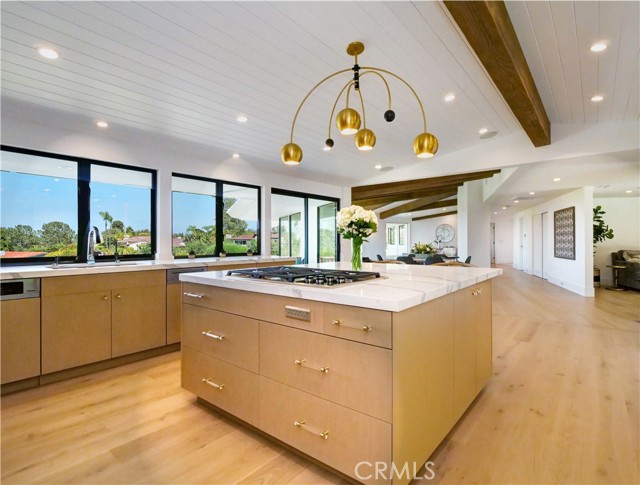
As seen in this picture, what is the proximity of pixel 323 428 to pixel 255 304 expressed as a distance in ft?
2.34

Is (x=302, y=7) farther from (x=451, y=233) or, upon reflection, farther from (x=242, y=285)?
(x=451, y=233)

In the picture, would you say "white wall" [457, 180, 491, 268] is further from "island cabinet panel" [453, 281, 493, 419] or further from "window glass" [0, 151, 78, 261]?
"window glass" [0, 151, 78, 261]

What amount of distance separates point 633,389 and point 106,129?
208 inches

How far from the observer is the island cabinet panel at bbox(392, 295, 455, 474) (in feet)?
4.30

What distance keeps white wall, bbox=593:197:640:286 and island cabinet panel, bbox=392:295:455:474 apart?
9.57 m

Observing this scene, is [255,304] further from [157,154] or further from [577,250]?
[577,250]

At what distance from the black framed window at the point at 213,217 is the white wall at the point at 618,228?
365 inches

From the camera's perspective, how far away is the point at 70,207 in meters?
3.29

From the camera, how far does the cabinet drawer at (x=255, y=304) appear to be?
1.55 m

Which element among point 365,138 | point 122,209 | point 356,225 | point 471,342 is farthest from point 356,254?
point 122,209

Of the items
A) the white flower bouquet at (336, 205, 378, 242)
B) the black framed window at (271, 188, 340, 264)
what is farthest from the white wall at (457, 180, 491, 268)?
the white flower bouquet at (336, 205, 378, 242)

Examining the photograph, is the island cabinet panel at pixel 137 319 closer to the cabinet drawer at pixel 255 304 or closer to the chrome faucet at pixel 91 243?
the chrome faucet at pixel 91 243

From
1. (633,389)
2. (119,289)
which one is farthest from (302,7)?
(633,389)

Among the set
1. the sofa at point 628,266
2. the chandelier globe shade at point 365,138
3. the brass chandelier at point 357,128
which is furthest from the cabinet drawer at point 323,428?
the sofa at point 628,266
